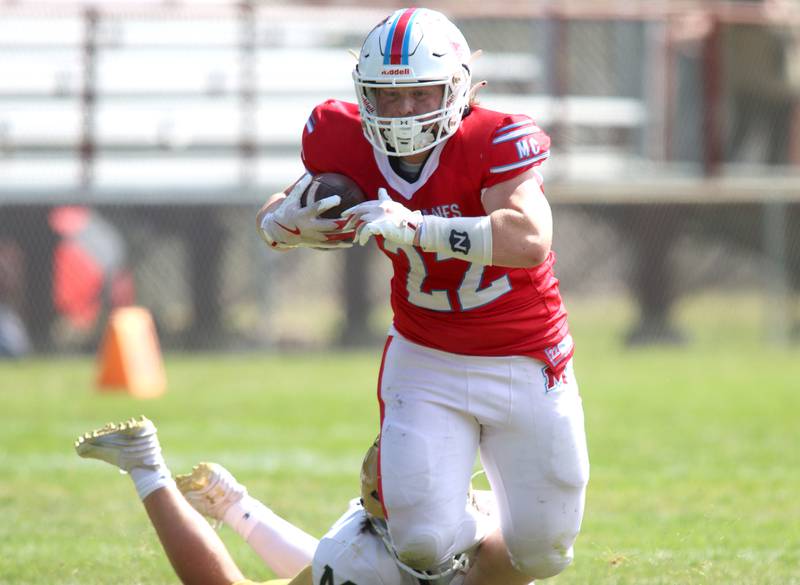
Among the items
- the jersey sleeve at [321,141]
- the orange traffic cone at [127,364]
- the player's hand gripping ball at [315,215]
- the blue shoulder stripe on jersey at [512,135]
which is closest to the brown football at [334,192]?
the player's hand gripping ball at [315,215]

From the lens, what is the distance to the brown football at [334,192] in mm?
4055

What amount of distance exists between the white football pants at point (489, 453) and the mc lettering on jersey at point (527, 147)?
0.61 m

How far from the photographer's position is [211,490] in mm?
4828

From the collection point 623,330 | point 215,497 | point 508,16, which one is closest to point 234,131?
point 508,16

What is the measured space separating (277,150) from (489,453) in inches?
371

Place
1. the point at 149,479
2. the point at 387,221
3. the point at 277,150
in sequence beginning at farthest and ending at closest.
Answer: the point at 277,150
the point at 149,479
the point at 387,221

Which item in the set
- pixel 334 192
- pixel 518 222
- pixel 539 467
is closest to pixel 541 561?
pixel 539 467

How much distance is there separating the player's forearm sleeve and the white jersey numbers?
25 centimetres

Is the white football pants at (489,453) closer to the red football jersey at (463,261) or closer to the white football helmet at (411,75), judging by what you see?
the red football jersey at (463,261)

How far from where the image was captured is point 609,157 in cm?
1432

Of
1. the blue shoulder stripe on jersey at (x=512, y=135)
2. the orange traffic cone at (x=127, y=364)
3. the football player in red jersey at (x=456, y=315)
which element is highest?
the blue shoulder stripe on jersey at (x=512, y=135)

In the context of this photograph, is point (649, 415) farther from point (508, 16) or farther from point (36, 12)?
point (36, 12)

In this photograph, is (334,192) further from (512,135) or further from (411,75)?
(512,135)

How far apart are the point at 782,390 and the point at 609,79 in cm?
499
